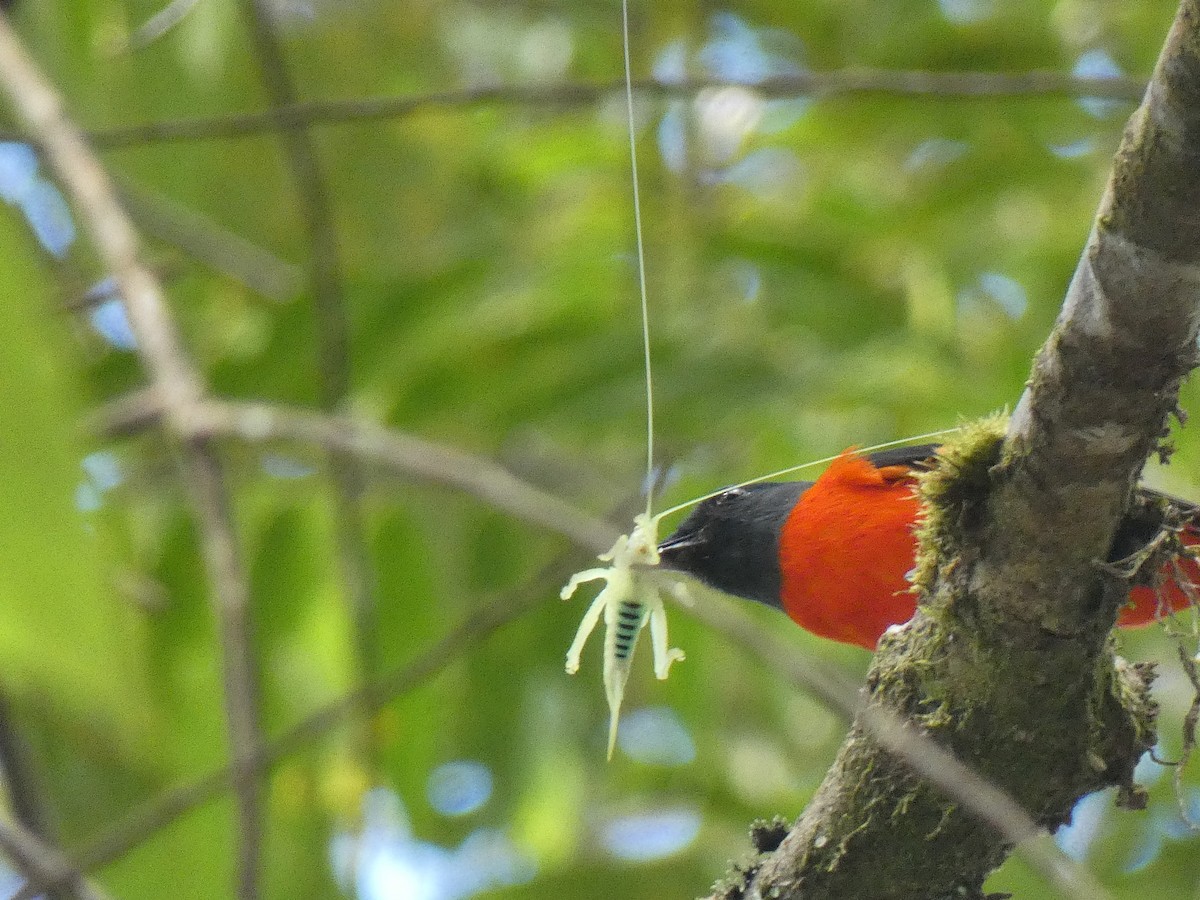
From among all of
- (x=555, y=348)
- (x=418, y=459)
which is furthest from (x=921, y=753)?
(x=555, y=348)

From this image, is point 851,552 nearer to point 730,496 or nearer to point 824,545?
point 824,545

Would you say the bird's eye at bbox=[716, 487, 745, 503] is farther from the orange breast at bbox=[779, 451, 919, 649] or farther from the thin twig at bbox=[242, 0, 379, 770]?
the thin twig at bbox=[242, 0, 379, 770]

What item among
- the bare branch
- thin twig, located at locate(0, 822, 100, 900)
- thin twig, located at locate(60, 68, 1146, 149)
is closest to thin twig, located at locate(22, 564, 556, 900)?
thin twig, located at locate(0, 822, 100, 900)

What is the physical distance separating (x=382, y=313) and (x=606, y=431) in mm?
769

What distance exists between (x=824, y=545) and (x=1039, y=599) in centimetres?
219

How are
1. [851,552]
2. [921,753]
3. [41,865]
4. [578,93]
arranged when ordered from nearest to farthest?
[921,753] → [41,865] → [851,552] → [578,93]

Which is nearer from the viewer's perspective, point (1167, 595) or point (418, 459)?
point (418, 459)

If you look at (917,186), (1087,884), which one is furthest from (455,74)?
(1087,884)

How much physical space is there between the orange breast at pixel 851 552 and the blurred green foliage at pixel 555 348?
0.28 metres

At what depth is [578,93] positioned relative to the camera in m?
4.35

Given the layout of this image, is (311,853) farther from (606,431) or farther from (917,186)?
(917,186)

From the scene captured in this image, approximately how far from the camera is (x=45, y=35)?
3.60 m

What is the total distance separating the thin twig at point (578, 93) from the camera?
149 inches

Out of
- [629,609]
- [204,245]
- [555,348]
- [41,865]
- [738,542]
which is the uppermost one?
[204,245]
